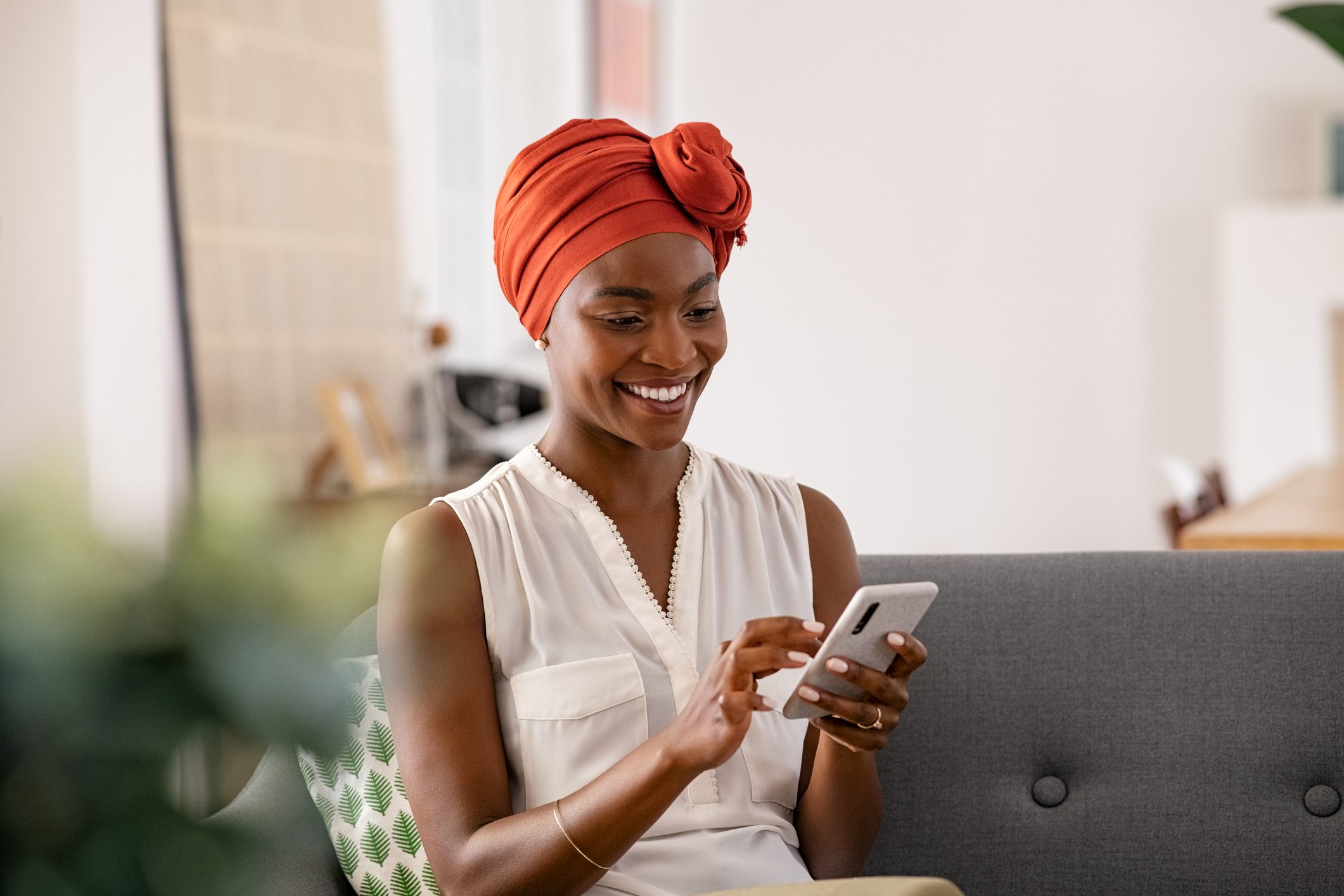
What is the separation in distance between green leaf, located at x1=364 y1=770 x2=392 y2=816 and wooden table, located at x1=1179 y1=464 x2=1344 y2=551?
4.08 feet

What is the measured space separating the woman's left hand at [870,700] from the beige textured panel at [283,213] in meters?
2.51

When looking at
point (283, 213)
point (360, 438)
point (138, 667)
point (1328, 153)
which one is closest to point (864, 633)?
point (138, 667)

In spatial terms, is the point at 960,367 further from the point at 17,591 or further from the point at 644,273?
the point at 17,591

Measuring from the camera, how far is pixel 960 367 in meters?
5.67

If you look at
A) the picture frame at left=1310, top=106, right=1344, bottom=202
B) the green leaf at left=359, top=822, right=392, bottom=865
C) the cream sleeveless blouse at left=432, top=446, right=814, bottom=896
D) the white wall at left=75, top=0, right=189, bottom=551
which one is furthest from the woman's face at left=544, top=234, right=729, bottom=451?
the picture frame at left=1310, top=106, right=1344, bottom=202

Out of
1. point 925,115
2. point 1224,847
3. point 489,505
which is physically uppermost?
point 925,115

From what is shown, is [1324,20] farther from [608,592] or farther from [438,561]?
[438,561]

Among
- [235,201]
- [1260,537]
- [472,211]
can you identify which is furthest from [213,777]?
[472,211]

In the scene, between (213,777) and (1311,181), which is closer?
(213,777)

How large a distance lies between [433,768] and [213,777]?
3.17ft

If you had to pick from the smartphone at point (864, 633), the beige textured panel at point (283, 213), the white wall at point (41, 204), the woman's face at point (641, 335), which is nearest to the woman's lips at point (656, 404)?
the woman's face at point (641, 335)

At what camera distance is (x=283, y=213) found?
151 inches

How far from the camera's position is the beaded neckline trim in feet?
4.75

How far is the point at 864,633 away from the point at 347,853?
2.13 ft
